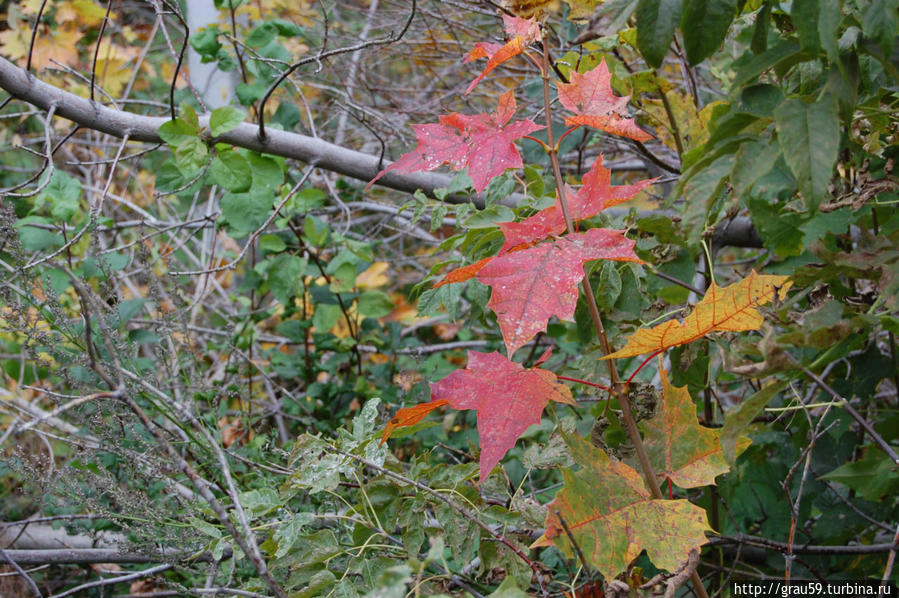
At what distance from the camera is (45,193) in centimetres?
175

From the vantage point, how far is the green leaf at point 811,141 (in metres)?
0.77

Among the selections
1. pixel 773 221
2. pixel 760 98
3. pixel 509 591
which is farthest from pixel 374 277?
pixel 509 591

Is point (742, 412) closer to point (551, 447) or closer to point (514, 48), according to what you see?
point (551, 447)

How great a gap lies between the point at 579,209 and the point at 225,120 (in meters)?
1.03

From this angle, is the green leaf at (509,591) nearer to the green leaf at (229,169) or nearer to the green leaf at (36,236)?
the green leaf at (229,169)

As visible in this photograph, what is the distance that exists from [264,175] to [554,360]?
94cm

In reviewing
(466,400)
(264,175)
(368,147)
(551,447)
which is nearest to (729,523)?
(551,447)

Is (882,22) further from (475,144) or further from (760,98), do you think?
(475,144)

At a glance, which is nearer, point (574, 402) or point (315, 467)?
point (574, 402)

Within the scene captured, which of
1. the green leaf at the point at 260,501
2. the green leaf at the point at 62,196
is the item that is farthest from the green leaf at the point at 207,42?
the green leaf at the point at 260,501

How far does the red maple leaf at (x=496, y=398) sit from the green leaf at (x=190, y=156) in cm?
101

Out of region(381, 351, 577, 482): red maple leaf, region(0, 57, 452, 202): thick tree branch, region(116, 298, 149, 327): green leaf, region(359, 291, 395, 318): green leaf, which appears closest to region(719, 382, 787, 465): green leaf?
region(381, 351, 577, 482): red maple leaf

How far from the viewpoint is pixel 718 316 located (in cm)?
84

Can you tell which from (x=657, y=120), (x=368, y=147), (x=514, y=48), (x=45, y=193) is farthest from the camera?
(x=368, y=147)
